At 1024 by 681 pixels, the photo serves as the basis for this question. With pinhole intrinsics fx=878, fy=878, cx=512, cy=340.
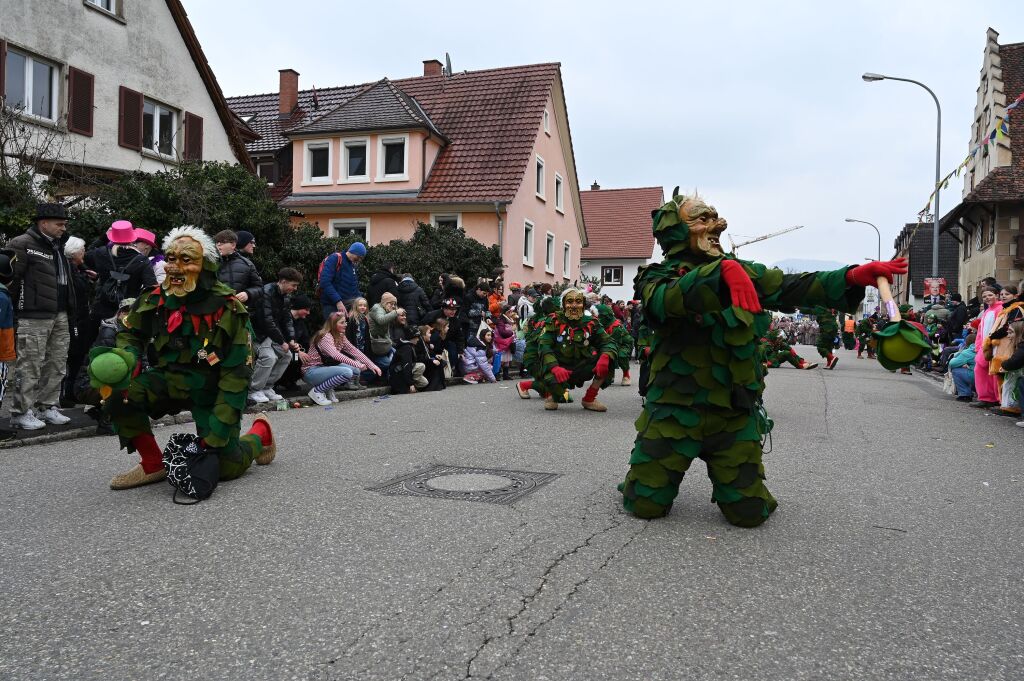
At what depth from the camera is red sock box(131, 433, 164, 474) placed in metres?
5.77

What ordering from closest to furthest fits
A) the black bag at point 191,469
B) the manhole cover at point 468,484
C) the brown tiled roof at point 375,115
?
1. the black bag at point 191,469
2. the manhole cover at point 468,484
3. the brown tiled roof at point 375,115

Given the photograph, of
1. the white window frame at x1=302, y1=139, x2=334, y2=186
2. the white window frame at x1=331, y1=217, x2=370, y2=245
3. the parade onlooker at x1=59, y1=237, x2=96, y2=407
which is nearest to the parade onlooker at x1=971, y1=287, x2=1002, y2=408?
the parade onlooker at x1=59, y1=237, x2=96, y2=407

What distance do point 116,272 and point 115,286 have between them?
0.22 meters

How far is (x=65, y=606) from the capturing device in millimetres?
3527

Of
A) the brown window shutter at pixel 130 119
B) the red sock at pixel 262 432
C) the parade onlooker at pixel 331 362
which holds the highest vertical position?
the brown window shutter at pixel 130 119

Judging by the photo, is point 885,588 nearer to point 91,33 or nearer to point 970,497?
point 970,497

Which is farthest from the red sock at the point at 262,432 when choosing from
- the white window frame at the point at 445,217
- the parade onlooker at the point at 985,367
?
the white window frame at the point at 445,217

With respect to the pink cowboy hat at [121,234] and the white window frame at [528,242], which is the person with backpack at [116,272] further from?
the white window frame at [528,242]

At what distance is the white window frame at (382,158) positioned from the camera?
1137 inches

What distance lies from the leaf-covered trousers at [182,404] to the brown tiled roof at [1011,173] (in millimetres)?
29436

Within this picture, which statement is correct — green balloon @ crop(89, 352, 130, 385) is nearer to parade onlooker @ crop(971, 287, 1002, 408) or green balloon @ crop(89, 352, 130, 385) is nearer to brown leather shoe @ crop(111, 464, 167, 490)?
brown leather shoe @ crop(111, 464, 167, 490)

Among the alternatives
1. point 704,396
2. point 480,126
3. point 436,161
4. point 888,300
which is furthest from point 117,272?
point 480,126

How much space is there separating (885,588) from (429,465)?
366 cm

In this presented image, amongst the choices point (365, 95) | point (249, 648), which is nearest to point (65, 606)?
point (249, 648)
